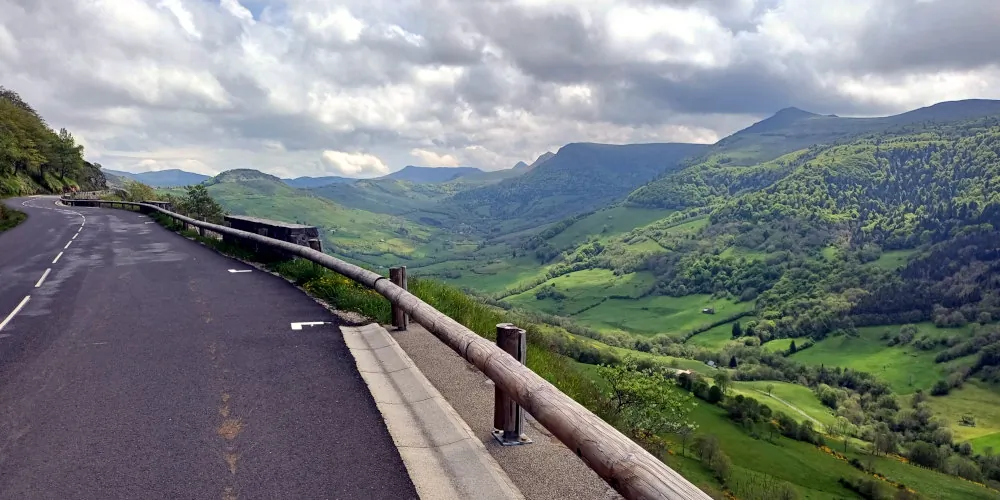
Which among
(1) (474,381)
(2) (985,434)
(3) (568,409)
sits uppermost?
(3) (568,409)

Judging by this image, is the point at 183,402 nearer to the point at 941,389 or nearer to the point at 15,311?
the point at 15,311

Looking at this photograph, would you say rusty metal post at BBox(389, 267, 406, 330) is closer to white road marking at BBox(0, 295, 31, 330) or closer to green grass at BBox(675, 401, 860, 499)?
white road marking at BBox(0, 295, 31, 330)

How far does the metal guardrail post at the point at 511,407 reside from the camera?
4.85 metres

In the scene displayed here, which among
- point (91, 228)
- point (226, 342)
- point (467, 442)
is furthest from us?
point (91, 228)

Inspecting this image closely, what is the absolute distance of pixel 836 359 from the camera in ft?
497

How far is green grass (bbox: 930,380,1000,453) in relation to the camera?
107062 millimetres

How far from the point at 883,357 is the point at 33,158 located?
7304 inches

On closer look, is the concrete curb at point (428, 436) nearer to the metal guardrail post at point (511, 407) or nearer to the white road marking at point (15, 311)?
the metal guardrail post at point (511, 407)

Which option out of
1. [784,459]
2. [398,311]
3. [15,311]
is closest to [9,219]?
[15,311]

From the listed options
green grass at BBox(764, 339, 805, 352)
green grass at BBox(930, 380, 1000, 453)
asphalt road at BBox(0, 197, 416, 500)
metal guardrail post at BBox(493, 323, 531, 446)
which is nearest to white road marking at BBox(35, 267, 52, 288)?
asphalt road at BBox(0, 197, 416, 500)

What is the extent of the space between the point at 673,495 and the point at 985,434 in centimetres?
14661

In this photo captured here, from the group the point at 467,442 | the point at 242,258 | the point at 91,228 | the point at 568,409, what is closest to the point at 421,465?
the point at 467,442

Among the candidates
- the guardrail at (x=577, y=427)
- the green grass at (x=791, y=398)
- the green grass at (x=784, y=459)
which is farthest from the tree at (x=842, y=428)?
the guardrail at (x=577, y=427)

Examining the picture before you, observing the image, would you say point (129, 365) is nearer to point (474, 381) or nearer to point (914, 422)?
point (474, 381)
